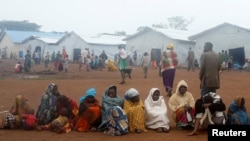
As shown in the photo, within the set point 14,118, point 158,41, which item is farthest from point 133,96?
point 158,41

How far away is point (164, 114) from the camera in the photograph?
6.13m

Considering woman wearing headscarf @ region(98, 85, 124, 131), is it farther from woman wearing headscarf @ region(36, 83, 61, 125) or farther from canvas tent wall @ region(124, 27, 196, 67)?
canvas tent wall @ region(124, 27, 196, 67)

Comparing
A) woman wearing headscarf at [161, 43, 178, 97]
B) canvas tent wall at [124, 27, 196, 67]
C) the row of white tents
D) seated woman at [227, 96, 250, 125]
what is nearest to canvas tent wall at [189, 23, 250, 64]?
the row of white tents

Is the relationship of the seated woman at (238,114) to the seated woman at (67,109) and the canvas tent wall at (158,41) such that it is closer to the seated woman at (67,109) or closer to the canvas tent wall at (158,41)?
the seated woman at (67,109)

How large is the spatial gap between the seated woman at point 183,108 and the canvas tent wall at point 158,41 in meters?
20.8

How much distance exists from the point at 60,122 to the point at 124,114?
1.13 meters

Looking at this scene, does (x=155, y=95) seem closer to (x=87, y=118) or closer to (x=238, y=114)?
(x=87, y=118)

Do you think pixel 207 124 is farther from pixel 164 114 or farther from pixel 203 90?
pixel 203 90

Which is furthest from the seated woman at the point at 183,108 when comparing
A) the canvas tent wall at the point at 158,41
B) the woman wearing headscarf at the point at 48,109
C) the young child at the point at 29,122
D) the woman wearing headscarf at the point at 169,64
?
the canvas tent wall at the point at 158,41

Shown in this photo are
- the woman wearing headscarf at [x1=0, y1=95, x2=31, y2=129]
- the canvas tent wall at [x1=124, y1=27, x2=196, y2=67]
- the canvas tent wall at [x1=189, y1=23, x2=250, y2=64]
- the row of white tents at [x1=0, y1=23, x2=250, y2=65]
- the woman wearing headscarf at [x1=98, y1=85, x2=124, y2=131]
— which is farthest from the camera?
the canvas tent wall at [x1=124, y1=27, x2=196, y2=67]

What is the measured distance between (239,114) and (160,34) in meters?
23.0

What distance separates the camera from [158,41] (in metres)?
28.6

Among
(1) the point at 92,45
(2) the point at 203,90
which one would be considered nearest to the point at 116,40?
(1) the point at 92,45

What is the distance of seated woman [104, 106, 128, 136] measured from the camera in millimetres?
5891
